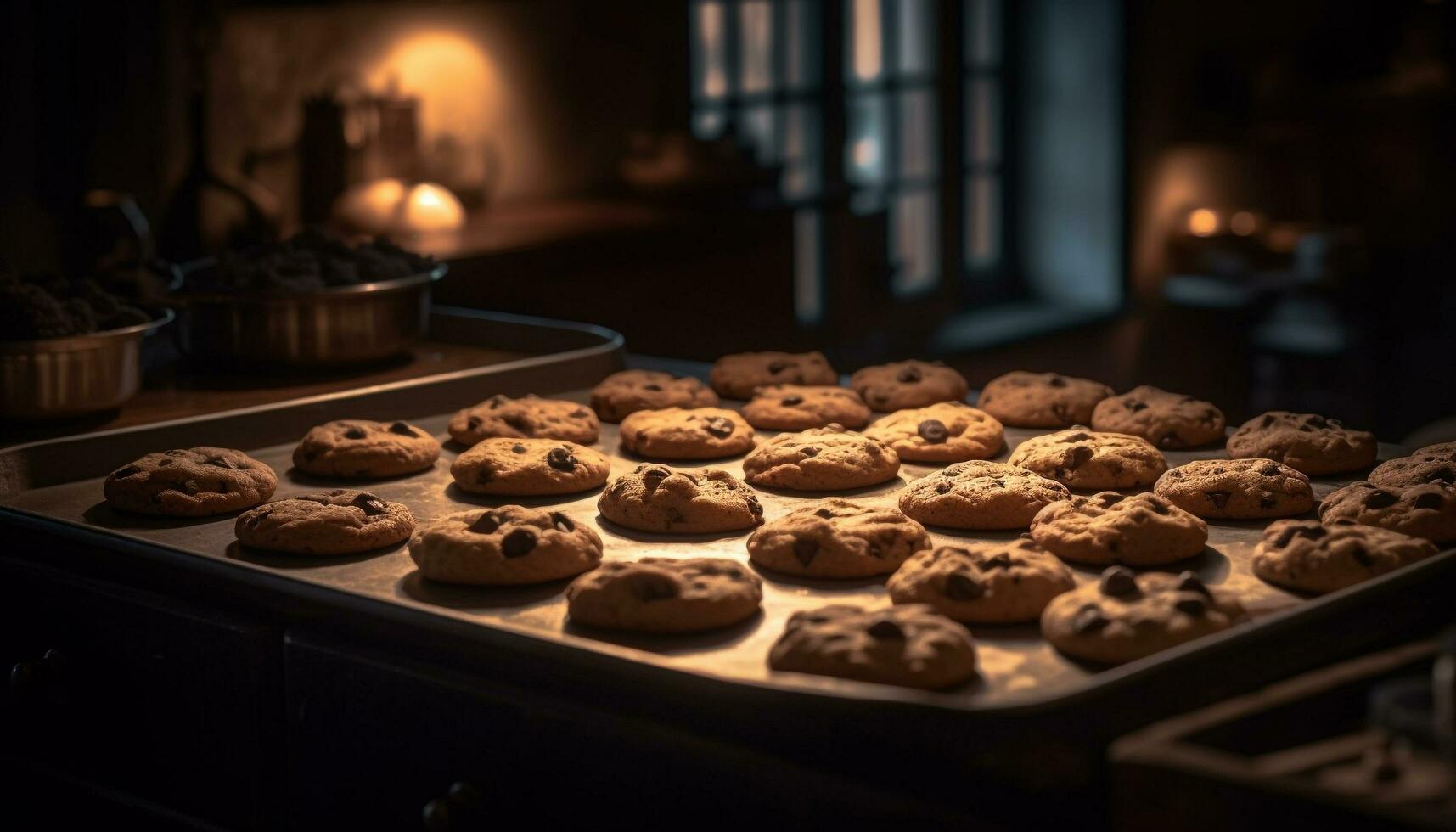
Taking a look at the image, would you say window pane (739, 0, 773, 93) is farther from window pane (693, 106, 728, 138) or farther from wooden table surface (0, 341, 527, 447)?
wooden table surface (0, 341, 527, 447)

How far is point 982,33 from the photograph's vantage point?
6.44m

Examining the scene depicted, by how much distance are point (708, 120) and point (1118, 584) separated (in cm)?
416

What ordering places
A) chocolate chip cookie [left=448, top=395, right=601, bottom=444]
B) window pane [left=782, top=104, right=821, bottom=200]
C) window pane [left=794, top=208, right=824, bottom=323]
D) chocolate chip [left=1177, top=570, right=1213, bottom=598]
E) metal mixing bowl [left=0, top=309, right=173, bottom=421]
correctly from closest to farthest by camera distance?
chocolate chip [left=1177, top=570, right=1213, bottom=598]
metal mixing bowl [left=0, top=309, right=173, bottom=421]
chocolate chip cookie [left=448, top=395, right=601, bottom=444]
window pane [left=794, top=208, right=824, bottom=323]
window pane [left=782, top=104, right=821, bottom=200]

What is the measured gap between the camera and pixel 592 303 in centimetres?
399

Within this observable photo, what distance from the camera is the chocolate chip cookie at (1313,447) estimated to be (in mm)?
2004

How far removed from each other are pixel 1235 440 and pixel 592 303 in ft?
7.10

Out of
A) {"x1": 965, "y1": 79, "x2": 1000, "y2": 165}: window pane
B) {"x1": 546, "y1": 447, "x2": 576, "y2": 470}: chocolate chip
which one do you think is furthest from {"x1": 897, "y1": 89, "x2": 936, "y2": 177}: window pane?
{"x1": 546, "y1": 447, "x2": 576, "y2": 470}: chocolate chip

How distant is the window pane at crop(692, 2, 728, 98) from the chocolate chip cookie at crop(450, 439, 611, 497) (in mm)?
3450

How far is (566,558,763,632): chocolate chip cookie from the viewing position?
57.3 inches

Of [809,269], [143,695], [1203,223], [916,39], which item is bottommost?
[143,695]

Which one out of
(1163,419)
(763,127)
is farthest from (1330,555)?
(763,127)

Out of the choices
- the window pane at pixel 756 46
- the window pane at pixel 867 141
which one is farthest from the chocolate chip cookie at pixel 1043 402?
the window pane at pixel 867 141

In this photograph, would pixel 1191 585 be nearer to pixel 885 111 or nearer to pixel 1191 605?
pixel 1191 605

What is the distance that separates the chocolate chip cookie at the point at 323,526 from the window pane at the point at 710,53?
12.2ft
